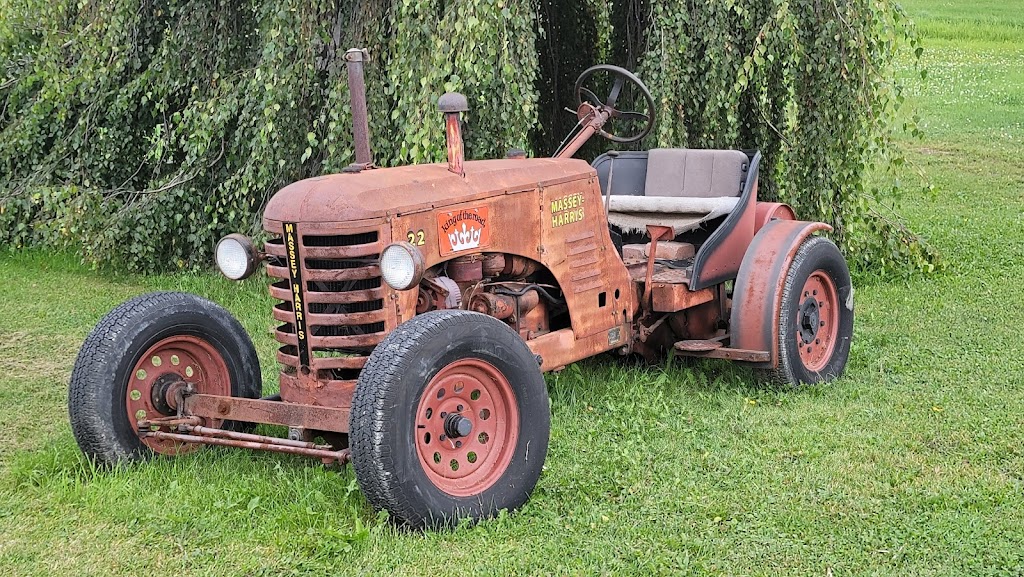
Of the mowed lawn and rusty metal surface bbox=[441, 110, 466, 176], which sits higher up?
rusty metal surface bbox=[441, 110, 466, 176]

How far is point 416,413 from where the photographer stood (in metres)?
4.21

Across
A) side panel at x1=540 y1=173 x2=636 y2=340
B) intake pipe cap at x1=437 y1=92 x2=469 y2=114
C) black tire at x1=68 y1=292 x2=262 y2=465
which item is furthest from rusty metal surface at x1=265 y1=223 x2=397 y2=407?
side panel at x1=540 y1=173 x2=636 y2=340

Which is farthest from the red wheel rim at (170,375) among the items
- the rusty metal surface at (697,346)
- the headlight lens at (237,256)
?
the rusty metal surface at (697,346)

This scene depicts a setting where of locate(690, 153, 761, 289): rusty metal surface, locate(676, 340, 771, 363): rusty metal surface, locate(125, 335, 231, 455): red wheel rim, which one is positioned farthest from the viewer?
locate(690, 153, 761, 289): rusty metal surface

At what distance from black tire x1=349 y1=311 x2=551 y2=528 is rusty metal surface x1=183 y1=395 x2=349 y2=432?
1.44ft

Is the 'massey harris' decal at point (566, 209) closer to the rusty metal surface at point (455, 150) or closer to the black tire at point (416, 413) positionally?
the rusty metal surface at point (455, 150)

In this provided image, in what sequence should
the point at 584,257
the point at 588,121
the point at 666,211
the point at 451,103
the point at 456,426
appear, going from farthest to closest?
1. the point at 666,211
2. the point at 588,121
3. the point at 584,257
4. the point at 451,103
5. the point at 456,426

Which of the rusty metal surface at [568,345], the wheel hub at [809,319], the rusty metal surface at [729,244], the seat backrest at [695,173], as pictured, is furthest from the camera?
the seat backrest at [695,173]

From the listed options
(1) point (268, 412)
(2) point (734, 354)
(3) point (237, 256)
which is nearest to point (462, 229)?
(3) point (237, 256)

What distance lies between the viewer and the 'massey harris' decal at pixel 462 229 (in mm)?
4875

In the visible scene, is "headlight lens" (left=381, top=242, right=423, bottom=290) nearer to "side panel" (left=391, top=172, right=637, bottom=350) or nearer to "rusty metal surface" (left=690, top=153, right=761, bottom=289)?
"side panel" (left=391, top=172, right=637, bottom=350)

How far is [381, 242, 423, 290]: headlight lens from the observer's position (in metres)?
4.41

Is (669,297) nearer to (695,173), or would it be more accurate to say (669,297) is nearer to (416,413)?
(695,173)

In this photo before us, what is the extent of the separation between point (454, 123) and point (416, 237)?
22.1 inches
